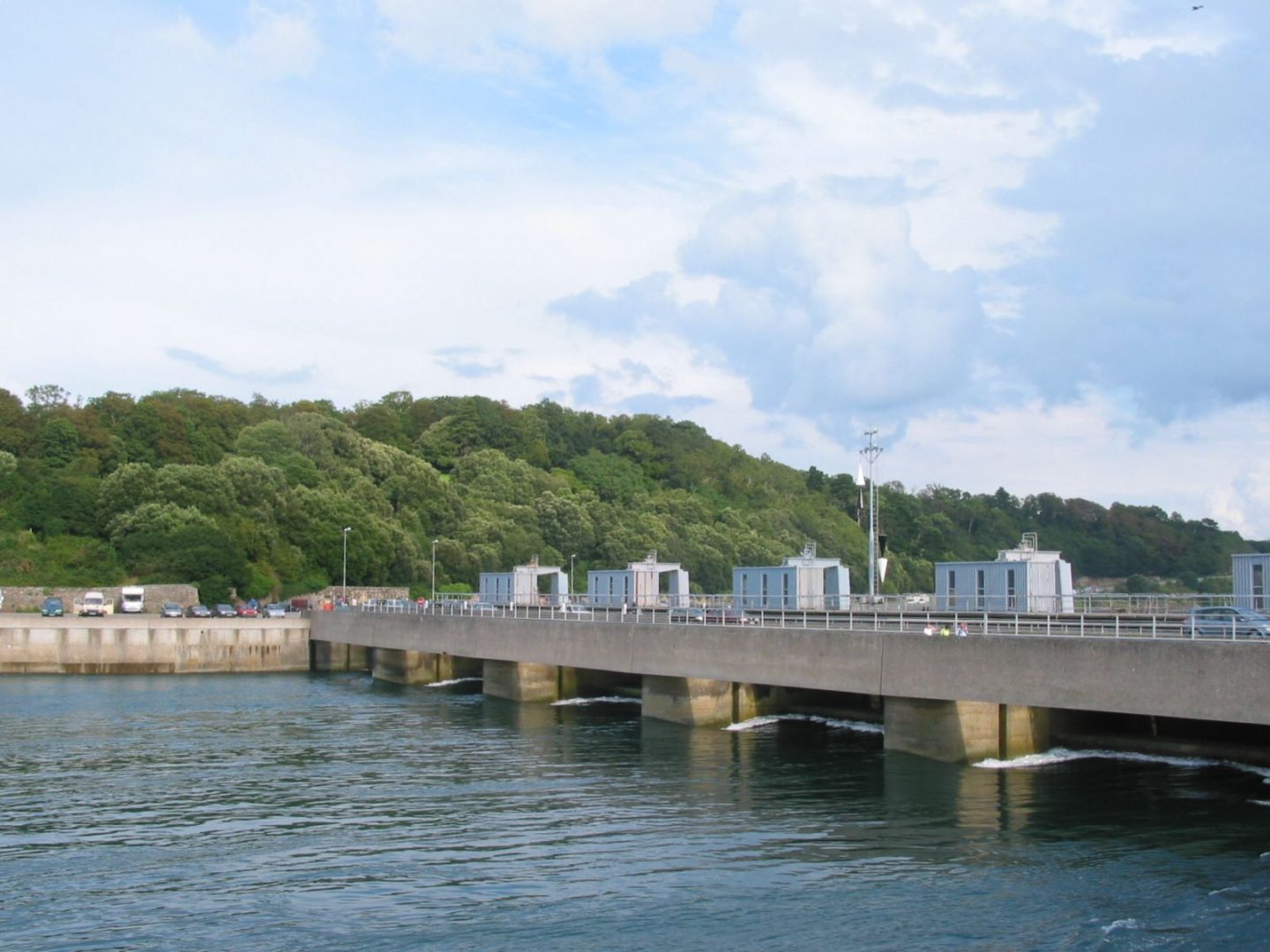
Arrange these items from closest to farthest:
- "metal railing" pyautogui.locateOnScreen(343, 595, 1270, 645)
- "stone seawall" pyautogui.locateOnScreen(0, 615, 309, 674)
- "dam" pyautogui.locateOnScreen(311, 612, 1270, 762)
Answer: "dam" pyautogui.locateOnScreen(311, 612, 1270, 762), "metal railing" pyautogui.locateOnScreen(343, 595, 1270, 645), "stone seawall" pyautogui.locateOnScreen(0, 615, 309, 674)

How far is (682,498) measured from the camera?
15975cm

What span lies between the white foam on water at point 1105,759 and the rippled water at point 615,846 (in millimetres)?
251

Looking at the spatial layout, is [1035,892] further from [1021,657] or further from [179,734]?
[179,734]

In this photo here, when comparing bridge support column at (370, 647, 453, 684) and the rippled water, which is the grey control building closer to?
the rippled water

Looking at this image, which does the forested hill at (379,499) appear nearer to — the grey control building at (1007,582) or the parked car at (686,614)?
the parked car at (686,614)

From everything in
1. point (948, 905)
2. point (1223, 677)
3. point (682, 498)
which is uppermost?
point (682, 498)

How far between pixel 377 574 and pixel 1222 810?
92492 millimetres

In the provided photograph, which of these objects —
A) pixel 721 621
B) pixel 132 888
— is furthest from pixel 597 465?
pixel 132 888

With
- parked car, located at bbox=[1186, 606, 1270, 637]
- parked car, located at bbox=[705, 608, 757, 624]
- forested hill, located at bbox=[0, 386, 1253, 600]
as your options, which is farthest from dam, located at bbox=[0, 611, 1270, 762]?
forested hill, located at bbox=[0, 386, 1253, 600]

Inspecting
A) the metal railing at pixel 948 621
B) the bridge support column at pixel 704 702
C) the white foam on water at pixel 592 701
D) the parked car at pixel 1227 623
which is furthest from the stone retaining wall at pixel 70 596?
the parked car at pixel 1227 623

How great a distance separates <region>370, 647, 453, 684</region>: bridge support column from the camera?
2763 inches

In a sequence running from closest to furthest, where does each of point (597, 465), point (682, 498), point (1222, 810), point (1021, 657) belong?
point (1222, 810) → point (1021, 657) → point (682, 498) → point (597, 465)

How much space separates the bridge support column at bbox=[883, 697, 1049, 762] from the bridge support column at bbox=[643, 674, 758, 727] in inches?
380

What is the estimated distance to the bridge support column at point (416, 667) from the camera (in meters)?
70.2
